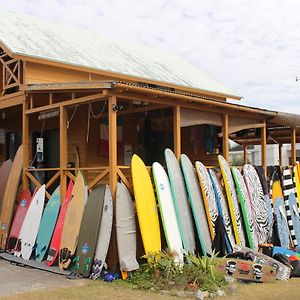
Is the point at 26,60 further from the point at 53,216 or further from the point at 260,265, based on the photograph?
the point at 260,265

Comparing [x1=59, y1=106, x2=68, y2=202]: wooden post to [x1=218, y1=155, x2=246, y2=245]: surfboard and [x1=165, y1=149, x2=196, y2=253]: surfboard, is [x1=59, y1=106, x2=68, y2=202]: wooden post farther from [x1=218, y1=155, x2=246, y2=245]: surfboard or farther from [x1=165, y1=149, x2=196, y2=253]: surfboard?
[x1=218, y1=155, x2=246, y2=245]: surfboard

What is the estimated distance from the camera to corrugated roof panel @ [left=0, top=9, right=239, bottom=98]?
11.1 meters

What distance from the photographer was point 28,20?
1320 centimetres

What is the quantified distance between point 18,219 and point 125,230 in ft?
10.7

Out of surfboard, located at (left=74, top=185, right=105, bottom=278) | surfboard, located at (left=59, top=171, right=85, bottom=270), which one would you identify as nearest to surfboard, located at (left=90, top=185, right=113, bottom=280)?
surfboard, located at (left=74, top=185, right=105, bottom=278)

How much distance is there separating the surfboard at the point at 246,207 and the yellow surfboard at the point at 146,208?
235 centimetres

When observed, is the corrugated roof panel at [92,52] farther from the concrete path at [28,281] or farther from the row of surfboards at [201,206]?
the concrete path at [28,281]

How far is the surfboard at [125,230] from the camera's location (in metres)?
6.89

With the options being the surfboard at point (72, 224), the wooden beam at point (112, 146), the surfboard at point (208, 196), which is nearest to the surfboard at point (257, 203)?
the surfboard at point (208, 196)

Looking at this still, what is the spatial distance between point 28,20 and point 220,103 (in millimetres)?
→ 7219

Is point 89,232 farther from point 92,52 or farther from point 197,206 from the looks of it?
point 92,52

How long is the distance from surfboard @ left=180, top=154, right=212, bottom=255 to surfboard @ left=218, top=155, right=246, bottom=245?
788 mm

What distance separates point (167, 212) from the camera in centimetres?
750

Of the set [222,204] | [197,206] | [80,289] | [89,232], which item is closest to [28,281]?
[80,289]
